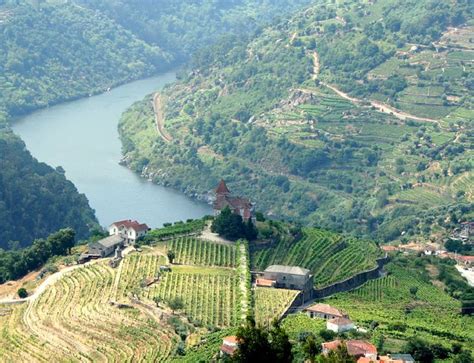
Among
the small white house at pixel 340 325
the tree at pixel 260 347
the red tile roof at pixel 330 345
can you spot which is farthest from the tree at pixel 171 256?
the tree at pixel 260 347

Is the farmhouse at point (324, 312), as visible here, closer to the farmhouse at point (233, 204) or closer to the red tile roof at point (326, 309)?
the red tile roof at point (326, 309)

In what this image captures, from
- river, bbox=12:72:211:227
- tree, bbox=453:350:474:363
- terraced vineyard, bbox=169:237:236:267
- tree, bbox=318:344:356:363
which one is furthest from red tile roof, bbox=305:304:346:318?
river, bbox=12:72:211:227

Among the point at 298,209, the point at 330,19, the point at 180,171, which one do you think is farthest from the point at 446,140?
the point at 330,19

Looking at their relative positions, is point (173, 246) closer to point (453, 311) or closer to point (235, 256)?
point (235, 256)

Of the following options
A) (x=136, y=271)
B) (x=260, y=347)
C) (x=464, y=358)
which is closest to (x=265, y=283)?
(x=136, y=271)

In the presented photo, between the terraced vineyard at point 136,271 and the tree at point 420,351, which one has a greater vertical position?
the tree at point 420,351

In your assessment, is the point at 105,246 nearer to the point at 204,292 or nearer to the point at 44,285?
the point at 44,285
